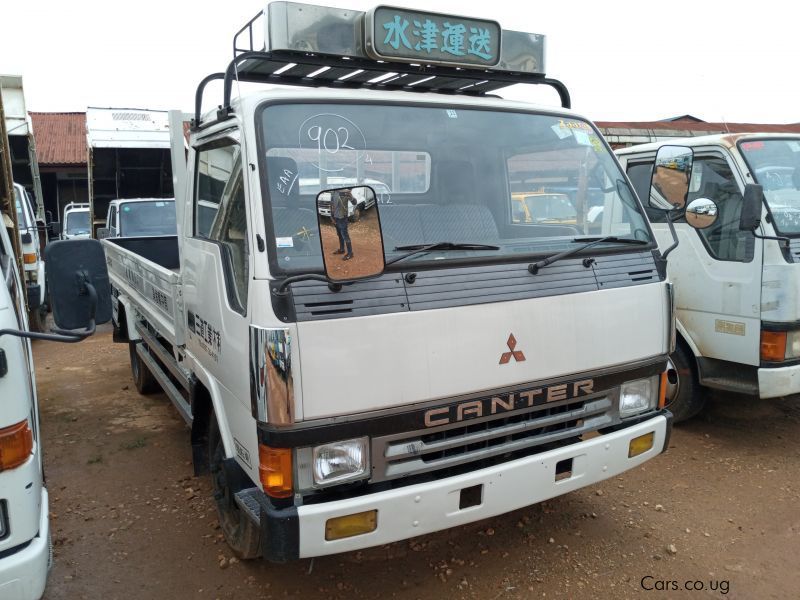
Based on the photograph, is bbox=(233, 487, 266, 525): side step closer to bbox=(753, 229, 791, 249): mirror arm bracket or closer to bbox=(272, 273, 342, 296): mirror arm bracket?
bbox=(272, 273, 342, 296): mirror arm bracket

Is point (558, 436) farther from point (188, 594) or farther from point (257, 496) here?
point (188, 594)

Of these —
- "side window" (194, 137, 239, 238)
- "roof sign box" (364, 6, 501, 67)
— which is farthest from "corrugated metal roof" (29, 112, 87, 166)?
"roof sign box" (364, 6, 501, 67)

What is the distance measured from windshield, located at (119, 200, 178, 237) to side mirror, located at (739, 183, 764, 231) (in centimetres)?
810

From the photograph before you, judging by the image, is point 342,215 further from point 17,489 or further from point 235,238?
point 17,489

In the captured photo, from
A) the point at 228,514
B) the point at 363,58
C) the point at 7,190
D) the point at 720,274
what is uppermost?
the point at 363,58

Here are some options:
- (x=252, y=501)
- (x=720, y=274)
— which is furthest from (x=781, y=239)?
(x=252, y=501)

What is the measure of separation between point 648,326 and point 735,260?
1.77 meters

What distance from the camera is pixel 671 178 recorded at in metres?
3.51

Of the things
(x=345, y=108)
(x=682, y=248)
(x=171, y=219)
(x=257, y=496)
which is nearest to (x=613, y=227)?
(x=345, y=108)

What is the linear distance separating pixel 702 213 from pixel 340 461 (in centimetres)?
247

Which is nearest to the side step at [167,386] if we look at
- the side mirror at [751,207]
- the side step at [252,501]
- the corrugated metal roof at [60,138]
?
the side step at [252,501]

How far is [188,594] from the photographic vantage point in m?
3.06

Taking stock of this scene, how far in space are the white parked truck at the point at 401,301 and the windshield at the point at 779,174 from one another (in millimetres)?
1661

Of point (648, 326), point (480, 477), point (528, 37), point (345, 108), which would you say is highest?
point (528, 37)
